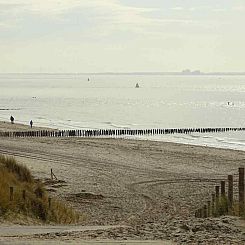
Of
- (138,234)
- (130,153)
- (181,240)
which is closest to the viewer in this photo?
(181,240)

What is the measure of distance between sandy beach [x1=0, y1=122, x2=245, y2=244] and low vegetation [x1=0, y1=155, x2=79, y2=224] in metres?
0.85

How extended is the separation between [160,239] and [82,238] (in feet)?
4.96

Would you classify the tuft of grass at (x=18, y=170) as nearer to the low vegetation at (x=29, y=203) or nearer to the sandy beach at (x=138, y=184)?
the low vegetation at (x=29, y=203)

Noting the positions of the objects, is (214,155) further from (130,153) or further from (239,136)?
(239,136)

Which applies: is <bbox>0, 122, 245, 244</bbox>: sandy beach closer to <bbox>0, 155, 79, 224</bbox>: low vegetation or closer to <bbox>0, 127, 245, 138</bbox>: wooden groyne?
<bbox>0, 155, 79, 224</bbox>: low vegetation

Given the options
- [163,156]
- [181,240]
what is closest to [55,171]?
[163,156]

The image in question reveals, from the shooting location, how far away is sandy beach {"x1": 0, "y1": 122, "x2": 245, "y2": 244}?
12.0 meters

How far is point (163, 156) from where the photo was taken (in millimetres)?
46750

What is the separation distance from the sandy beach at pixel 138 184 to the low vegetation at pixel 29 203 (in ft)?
2.80

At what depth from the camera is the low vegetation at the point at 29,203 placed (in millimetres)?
16547

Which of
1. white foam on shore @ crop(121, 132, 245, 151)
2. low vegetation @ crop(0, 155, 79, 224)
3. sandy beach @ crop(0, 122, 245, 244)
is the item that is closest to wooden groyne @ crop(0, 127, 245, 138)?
white foam on shore @ crop(121, 132, 245, 151)

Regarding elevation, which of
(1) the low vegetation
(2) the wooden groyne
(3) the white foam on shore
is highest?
(1) the low vegetation

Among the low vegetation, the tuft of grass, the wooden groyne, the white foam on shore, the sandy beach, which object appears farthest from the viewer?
the wooden groyne

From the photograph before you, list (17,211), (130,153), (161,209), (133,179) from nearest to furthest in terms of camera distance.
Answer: (17,211), (161,209), (133,179), (130,153)
